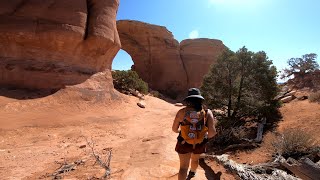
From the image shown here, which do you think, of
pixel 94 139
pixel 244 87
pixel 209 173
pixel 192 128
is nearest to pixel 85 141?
pixel 94 139

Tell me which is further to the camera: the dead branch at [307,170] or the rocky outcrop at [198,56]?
the rocky outcrop at [198,56]

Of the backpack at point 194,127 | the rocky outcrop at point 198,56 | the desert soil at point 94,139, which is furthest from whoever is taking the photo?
the rocky outcrop at point 198,56

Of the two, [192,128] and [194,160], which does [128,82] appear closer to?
[194,160]

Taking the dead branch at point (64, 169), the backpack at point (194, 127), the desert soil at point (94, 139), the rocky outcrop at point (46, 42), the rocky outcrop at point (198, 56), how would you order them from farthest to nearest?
the rocky outcrop at point (198, 56) → the rocky outcrop at point (46, 42) → the desert soil at point (94, 139) → the dead branch at point (64, 169) → the backpack at point (194, 127)

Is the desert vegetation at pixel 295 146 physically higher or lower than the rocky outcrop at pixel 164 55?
lower

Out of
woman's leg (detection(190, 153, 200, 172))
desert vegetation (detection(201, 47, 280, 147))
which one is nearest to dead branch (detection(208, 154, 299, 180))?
woman's leg (detection(190, 153, 200, 172))

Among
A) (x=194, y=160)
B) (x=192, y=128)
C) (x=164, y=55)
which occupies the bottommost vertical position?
(x=194, y=160)

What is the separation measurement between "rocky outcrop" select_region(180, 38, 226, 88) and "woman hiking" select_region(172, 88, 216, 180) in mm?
26390

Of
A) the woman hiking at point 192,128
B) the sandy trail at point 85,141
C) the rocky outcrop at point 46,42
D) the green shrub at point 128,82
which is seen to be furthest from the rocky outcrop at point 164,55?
the woman hiking at point 192,128

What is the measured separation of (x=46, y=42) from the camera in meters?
12.3

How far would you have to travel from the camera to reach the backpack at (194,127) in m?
4.06

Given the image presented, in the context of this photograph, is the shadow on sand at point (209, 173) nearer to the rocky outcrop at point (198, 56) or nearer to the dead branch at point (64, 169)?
the dead branch at point (64, 169)

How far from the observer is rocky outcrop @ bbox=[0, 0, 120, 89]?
11711mm

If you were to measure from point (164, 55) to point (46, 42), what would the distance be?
18.6 meters
